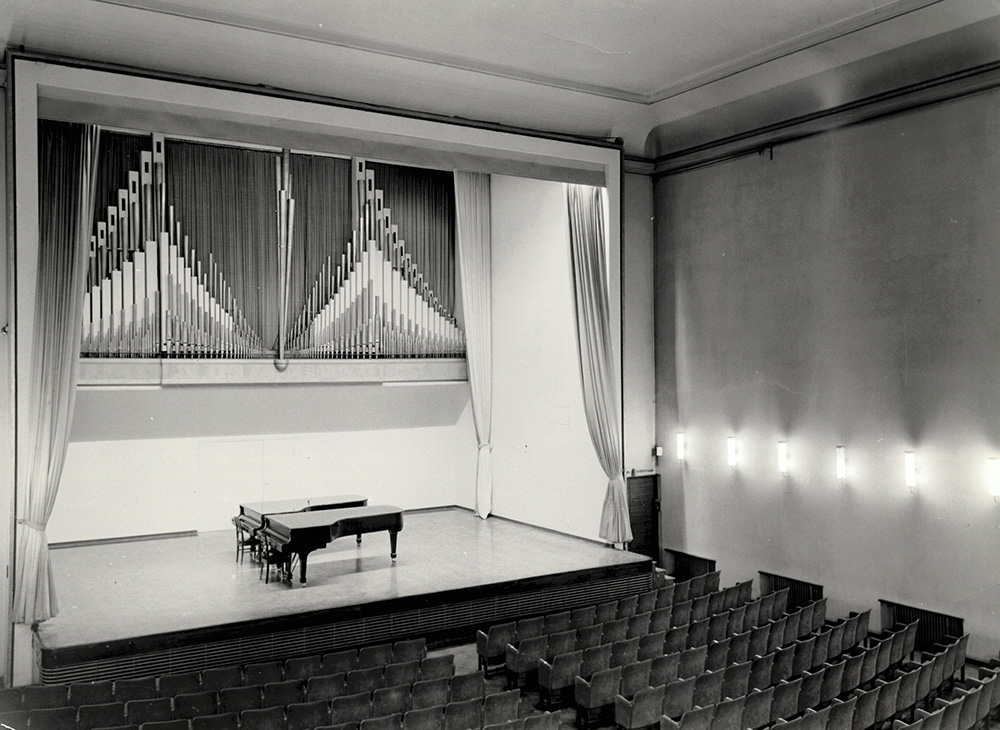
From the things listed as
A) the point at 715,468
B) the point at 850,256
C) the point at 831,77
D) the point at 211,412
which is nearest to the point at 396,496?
the point at 211,412

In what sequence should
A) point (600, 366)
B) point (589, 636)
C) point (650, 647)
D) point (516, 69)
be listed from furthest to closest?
point (600, 366)
point (516, 69)
point (589, 636)
point (650, 647)

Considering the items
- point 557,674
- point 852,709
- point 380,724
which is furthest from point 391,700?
point 852,709

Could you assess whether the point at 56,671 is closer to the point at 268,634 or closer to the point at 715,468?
the point at 268,634

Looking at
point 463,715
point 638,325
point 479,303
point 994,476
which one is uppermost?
point 479,303

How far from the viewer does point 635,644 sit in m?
7.17

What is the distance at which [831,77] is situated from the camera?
364 inches

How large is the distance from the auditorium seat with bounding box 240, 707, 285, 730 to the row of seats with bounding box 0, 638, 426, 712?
0.91 meters

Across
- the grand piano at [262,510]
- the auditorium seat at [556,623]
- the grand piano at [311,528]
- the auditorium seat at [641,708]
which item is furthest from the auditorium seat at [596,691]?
the grand piano at [262,510]

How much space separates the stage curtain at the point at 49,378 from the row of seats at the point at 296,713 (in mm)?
2434

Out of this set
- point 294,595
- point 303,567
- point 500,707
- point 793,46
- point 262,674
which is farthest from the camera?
point 303,567

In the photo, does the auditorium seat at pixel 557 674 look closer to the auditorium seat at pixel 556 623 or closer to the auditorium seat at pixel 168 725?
the auditorium seat at pixel 556 623

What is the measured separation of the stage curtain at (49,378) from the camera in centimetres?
771

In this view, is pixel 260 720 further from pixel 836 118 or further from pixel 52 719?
pixel 836 118

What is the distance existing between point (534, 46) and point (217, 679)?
20.9ft
